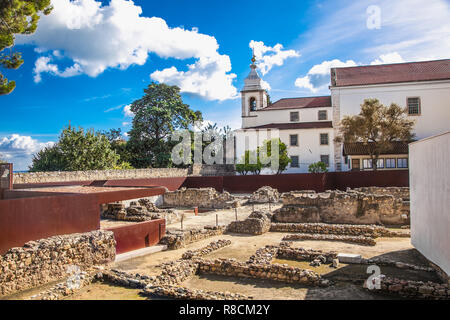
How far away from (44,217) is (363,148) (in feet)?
106

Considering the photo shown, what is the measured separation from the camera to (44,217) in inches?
363

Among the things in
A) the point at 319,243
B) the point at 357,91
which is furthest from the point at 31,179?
the point at 357,91

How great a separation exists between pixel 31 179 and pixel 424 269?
23.8 m

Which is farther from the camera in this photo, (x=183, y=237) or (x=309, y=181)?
(x=309, y=181)

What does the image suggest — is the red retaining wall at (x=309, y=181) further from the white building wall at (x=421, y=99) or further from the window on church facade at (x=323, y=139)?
the window on church facade at (x=323, y=139)

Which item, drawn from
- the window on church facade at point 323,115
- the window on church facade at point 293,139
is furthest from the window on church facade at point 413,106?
the window on church facade at point 293,139

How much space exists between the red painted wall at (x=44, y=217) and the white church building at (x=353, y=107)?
99.7 feet

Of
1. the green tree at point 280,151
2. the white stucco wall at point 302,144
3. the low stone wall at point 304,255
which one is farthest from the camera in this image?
the white stucco wall at point 302,144

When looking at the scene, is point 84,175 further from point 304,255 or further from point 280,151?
point 280,151

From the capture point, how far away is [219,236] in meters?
15.3

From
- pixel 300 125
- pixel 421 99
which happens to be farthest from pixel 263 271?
pixel 421 99

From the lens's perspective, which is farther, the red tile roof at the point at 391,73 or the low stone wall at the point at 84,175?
the red tile roof at the point at 391,73

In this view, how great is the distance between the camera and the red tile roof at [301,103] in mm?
46400
